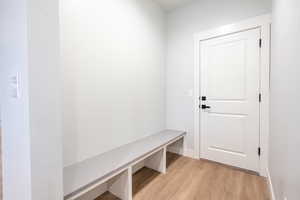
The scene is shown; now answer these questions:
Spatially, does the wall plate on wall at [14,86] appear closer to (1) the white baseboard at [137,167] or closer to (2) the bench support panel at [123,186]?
(2) the bench support panel at [123,186]

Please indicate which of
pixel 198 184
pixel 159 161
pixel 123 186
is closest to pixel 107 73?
pixel 123 186

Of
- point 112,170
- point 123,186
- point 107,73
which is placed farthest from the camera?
point 107,73

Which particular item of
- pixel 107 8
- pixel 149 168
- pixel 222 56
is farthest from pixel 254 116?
pixel 107 8

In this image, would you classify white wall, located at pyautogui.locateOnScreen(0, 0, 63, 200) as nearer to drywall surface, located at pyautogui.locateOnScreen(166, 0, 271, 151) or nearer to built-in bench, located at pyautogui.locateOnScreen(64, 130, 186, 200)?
built-in bench, located at pyautogui.locateOnScreen(64, 130, 186, 200)

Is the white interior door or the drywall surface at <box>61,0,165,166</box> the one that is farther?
the white interior door

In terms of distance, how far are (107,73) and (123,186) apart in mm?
1280

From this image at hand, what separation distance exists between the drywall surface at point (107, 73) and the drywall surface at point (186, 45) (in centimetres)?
39

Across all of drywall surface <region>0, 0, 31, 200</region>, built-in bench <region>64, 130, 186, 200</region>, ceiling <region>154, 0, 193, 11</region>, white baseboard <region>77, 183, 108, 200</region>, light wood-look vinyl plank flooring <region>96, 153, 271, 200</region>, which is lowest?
light wood-look vinyl plank flooring <region>96, 153, 271, 200</region>

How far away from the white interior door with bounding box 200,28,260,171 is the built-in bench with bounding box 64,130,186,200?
819 millimetres

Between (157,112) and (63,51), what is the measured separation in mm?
1806

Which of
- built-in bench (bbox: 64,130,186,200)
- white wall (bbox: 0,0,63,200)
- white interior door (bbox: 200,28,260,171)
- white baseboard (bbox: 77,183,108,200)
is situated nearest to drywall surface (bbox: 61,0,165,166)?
built-in bench (bbox: 64,130,186,200)

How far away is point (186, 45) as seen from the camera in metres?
2.74

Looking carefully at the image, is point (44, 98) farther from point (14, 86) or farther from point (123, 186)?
point (123, 186)

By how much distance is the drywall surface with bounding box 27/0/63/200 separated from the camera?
2.59 ft
